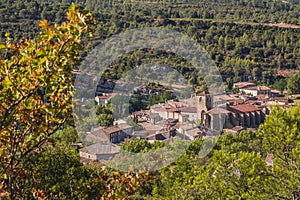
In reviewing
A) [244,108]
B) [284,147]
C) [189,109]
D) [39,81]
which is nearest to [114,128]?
[189,109]

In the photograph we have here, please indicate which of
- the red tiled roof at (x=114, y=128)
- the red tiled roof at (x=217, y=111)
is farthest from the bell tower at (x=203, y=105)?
the red tiled roof at (x=114, y=128)

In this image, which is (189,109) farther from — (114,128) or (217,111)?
(114,128)

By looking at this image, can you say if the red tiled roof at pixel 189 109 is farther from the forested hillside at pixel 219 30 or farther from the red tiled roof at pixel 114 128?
the forested hillside at pixel 219 30

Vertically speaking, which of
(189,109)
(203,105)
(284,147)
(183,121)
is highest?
(284,147)

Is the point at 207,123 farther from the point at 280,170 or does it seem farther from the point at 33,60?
the point at 33,60

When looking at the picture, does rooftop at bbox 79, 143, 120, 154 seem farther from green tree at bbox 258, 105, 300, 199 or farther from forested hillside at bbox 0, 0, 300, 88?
forested hillside at bbox 0, 0, 300, 88

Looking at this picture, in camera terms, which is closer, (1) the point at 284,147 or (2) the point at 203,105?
(1) the point at 284,147

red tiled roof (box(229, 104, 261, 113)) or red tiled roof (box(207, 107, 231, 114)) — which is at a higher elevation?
red tiled roof (box(207, 107, 231, 114))

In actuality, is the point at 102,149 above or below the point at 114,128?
above

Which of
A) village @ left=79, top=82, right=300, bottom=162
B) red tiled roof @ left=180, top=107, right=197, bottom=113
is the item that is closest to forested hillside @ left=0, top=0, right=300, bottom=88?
village @ left=79, top=82, right=300, bottom=162
